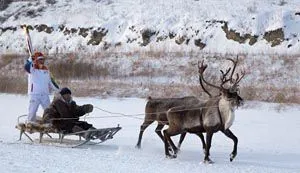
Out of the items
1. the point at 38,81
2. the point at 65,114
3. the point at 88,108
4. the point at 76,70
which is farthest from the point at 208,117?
the point at 76,70

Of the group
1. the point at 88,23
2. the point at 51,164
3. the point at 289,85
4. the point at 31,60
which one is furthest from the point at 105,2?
the point at 51,164

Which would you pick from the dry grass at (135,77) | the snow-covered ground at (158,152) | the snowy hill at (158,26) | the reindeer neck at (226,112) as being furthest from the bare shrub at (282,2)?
the reindeer neck at (226,112)

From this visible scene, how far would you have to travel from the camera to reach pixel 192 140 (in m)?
14.5

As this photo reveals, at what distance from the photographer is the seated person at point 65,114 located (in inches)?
515

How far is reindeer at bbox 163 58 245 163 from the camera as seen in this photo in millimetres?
11148

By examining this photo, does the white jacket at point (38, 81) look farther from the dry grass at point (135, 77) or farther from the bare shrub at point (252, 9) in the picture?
the bare shrub at point (252, 9)

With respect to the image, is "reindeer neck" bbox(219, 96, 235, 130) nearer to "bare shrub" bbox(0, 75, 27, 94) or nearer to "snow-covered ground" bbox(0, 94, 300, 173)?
"snow-covered ground" bbox(0, 94, 300, 173)

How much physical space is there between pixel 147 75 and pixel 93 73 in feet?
10.6

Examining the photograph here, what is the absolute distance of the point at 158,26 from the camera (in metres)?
34.8

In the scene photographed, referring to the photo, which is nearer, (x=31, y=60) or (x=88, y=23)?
(x=31, y=60)

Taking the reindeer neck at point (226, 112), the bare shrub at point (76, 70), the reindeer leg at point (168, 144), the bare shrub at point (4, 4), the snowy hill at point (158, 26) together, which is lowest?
the reindeer leg at point (168, 144)

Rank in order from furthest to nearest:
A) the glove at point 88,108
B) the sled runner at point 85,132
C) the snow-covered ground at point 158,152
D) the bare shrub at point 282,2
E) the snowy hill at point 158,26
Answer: the bare shrub at point 282,2 < the snowy hill at point 158,26 < the glove at point 88,108 < the sled runner at point 85,132 < the snow-covered ground at point 158,152

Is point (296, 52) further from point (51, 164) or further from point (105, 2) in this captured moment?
point (51, 164)

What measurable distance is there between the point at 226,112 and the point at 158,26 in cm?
2396
